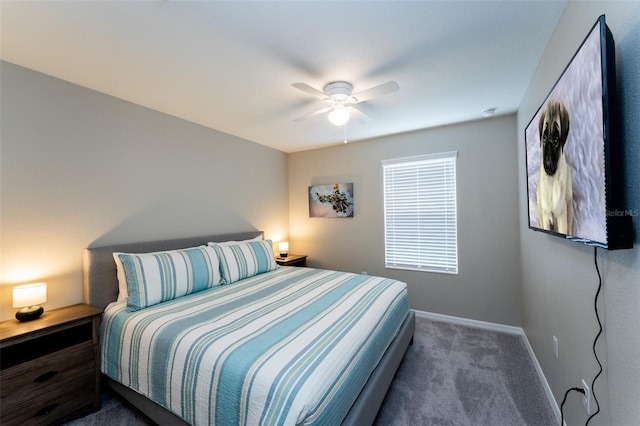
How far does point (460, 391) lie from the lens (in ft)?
6.75

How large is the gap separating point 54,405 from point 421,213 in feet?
12.7

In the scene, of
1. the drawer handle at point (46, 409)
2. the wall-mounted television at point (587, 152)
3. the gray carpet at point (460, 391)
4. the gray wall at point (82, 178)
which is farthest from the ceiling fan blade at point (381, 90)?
the drawer handle at point (46, 409)

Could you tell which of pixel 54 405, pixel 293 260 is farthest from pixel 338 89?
pixel 54 405

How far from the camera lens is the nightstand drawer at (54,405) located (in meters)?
1.58

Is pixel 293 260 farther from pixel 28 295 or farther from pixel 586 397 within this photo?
pixel 586 397

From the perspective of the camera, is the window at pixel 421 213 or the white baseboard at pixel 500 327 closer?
the white baseboard at pixel 500 327

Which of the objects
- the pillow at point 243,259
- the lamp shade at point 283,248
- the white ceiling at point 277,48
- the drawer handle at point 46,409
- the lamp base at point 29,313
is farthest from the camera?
the lamp shade at point 283,248

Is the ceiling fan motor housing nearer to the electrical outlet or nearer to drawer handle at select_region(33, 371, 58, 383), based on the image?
the electrical outlet

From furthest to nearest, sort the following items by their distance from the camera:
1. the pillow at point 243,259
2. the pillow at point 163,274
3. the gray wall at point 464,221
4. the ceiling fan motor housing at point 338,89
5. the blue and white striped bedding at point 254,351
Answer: the gray wall at point 464,221
the pillow at point 243,259
the ceiling fan motor housing at point 338,89
the pillow at point 163,274
the blue and white striped bedding at point 254,351

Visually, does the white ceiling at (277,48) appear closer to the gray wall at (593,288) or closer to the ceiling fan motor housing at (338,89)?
the ceiling fan motor housing at (338,89)

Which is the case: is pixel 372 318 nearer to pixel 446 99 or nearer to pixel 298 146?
pixel 446 99

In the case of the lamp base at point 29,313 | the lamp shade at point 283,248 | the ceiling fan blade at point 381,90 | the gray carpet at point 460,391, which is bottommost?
the gray carpet at point 460,391

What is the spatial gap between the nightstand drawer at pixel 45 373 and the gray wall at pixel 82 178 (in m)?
0.49

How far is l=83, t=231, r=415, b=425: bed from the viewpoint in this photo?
3.95 feet
